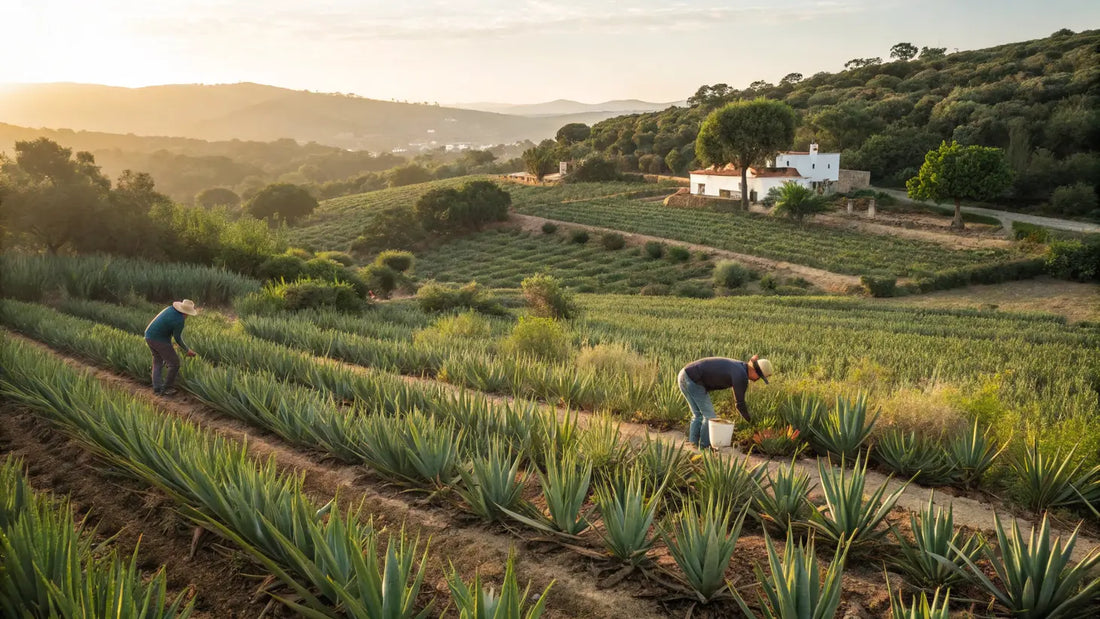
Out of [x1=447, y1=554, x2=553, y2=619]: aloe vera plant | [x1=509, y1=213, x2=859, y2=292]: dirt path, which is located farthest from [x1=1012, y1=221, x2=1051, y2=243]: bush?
[x1=447, y1=554, x2=553, y2=619]: aloe vera plant

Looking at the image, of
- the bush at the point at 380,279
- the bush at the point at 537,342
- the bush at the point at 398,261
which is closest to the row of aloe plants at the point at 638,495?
the bush at the point at 537,342

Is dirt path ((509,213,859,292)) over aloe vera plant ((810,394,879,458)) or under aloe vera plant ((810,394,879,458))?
under

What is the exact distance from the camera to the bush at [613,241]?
4638cm

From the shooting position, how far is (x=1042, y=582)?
13.4 feet

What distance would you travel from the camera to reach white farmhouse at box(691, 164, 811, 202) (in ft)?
184

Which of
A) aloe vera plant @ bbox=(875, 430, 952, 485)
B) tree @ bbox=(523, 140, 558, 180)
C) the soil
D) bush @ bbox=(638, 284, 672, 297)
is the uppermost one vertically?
tree @ bbox=(523, 140, 558, 180)

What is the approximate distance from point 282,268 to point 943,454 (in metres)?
24.7

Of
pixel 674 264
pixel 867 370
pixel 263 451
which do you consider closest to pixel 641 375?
pixel 867 370

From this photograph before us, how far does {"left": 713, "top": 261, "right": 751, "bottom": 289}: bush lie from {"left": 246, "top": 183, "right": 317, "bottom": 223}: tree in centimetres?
4964

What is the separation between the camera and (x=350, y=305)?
2123 cm

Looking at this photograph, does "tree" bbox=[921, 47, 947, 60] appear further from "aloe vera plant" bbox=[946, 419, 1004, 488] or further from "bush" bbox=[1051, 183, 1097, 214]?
"aloe vera plant" bbox=[946, 419, 1004, 488]

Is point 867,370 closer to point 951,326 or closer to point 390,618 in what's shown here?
point 390,618

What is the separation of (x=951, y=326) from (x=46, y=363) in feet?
75.5

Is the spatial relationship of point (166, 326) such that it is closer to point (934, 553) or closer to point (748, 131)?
point (934, 553)
